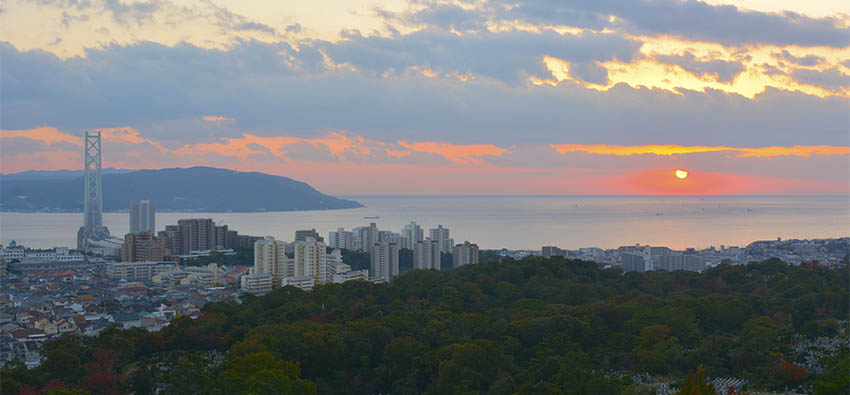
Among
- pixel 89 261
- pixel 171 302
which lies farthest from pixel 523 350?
pixel 89 261

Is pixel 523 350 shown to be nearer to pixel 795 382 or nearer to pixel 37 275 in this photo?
pixel 795 382

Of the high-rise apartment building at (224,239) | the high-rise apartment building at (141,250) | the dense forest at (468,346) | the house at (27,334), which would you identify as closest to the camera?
the dense forest at (468,346)

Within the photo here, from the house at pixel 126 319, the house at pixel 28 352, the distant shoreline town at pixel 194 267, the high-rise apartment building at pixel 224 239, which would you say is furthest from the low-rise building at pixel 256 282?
the high-rise apartment building at pixel 224 239

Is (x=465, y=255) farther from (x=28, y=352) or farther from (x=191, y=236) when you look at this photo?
(x=28, y=352)

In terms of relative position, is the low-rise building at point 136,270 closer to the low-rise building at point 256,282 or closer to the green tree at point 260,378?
the low-rise building at point 256,282

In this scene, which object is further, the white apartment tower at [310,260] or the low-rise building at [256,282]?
the white apartment tower at [310,260]

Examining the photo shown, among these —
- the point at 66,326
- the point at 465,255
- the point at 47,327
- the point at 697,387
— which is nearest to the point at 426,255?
the point at 465,255

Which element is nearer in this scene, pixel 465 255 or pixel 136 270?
pixel 136 270
